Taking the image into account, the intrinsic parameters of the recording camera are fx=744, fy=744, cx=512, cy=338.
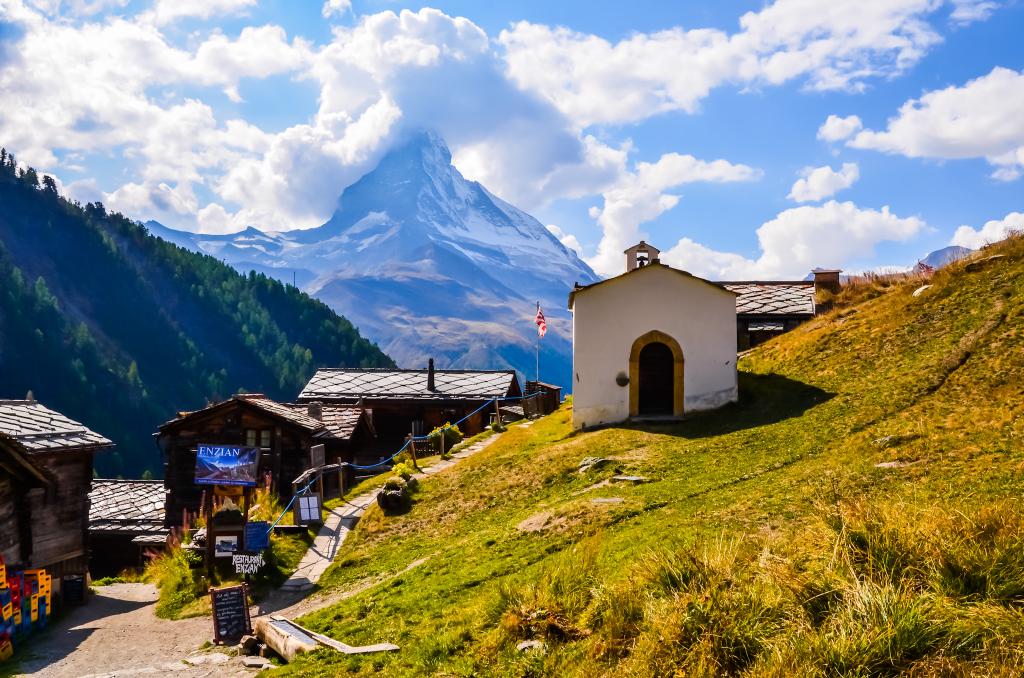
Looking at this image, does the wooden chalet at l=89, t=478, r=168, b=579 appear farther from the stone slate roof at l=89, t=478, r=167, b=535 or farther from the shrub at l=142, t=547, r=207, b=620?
the shrub at l=142, t=547, r=207, b=620

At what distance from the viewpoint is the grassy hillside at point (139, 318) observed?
138250 mm

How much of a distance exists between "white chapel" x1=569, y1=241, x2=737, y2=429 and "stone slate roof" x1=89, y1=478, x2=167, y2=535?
2258 cm

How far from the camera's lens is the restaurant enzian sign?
69.9 ft

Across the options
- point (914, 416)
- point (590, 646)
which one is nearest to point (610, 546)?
point (590, 646)

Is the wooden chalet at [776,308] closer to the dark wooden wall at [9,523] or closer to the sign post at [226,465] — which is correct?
the sign post at [226,465]

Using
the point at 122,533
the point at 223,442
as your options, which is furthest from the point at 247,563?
the point at 122,533

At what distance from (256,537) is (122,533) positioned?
69.1ft

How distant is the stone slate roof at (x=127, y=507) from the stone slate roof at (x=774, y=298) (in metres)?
29.9

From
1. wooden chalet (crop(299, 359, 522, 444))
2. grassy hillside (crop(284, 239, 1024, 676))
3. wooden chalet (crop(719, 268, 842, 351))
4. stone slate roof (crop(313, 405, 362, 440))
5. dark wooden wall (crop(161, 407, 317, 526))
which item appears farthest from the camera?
wooden chalet (crop(299, 359, 522, 444))

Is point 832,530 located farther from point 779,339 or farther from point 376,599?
point 779,339

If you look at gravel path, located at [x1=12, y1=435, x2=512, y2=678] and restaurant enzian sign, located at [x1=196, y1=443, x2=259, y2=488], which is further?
restaurant enzian sign, located at [x1=196, y1=443, x2=259, y2=488]

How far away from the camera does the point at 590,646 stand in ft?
27.6

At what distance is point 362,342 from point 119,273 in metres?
63.2

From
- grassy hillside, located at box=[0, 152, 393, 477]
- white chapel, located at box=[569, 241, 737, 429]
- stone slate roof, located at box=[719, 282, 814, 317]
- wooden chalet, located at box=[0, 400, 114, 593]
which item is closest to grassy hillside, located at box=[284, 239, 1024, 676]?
white chapel, located at box=[569, 241, 737, 429]
